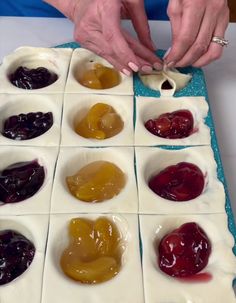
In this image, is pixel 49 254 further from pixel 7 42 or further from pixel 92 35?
pixel 7 42

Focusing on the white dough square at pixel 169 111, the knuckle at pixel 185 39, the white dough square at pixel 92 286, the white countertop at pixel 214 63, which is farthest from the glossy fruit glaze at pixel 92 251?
the knuckle at pixel 185 39

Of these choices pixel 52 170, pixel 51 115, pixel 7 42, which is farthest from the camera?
pixel 7 42

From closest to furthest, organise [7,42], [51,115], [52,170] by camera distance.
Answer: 1. [52,170]
2. [51,115]
3. [7,42]

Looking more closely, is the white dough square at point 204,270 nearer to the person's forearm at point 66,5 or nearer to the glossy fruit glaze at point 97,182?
the glossy fruit glaze at point 97,182

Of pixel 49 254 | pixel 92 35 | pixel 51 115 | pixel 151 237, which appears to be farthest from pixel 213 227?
pixel 92 35

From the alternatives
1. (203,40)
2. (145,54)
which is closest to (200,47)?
(203,40)

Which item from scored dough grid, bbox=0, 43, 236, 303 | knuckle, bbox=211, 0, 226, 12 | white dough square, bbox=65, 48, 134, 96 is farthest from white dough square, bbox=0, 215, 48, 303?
knuckle, bbox=211, 0, 226, 12
